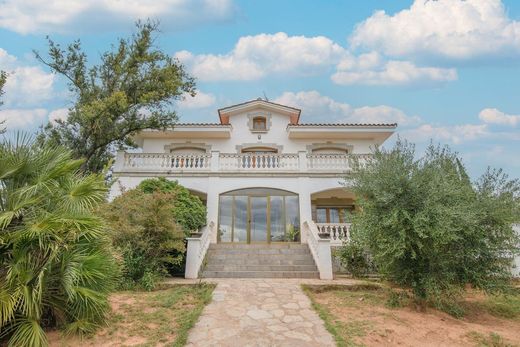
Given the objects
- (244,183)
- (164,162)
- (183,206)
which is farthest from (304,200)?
(164,162)

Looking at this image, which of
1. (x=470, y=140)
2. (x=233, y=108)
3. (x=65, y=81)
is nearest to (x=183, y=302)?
(x=233, y=108)

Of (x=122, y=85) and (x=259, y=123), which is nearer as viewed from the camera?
(x=122, y=85)

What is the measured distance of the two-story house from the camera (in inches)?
422

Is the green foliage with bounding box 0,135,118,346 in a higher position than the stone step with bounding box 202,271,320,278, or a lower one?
Result: higher

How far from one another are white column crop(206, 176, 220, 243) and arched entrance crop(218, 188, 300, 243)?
30 centimetres

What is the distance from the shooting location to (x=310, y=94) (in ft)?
74.2

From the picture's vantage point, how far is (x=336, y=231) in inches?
469

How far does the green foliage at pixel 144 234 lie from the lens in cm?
818

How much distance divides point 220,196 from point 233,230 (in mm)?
1841

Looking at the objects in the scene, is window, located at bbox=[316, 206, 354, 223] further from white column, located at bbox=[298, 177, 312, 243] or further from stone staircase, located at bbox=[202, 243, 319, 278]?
stone staircase, located at bbox=[202, 243, 319, 278]

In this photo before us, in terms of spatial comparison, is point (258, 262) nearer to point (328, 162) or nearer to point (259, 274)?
point (259, 274)

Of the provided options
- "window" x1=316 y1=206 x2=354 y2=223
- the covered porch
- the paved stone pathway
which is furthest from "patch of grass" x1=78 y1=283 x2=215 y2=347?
"window" x1=316 y1=206 x2=354 y2=223

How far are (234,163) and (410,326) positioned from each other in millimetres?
10625

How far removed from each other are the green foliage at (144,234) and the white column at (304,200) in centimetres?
627
